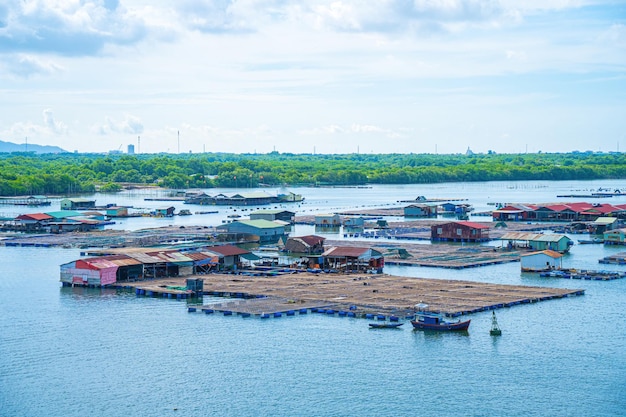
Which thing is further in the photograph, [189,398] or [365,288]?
[365,288]

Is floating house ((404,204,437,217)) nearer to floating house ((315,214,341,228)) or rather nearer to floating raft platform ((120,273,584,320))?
floating house ((315,214,341,228))

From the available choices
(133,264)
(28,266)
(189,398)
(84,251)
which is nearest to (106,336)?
(189,398)

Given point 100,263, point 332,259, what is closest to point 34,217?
point 100,263

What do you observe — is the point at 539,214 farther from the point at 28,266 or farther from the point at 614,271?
the point at 28,266

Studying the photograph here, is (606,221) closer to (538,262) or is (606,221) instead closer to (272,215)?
(538,262)

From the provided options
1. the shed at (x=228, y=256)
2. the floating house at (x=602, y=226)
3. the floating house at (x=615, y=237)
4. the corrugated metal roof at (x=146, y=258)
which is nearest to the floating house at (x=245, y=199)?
the floating house at (x=602, y=226)
